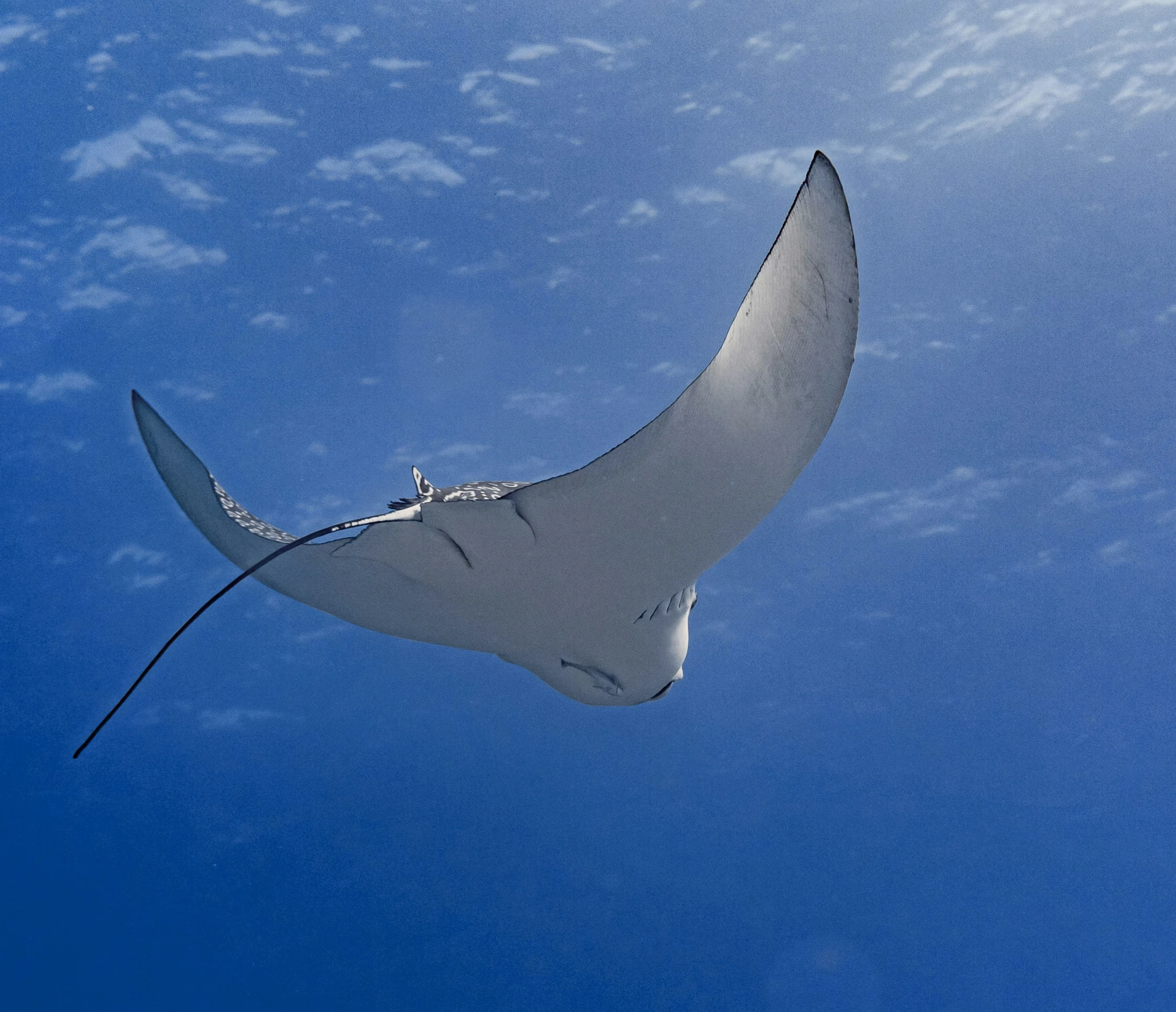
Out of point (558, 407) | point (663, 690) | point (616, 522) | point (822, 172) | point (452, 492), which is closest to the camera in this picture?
point (822, 172)

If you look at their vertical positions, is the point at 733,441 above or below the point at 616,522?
above

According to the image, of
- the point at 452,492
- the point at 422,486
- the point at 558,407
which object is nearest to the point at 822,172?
the point at 452,492

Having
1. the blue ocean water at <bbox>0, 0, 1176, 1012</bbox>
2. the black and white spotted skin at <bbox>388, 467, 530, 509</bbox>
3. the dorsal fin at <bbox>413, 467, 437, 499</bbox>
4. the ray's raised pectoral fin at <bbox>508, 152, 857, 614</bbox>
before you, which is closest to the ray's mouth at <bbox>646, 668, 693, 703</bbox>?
the ray's raised pectoral fin at <bbox>508, 152, 857, 614</bbox>

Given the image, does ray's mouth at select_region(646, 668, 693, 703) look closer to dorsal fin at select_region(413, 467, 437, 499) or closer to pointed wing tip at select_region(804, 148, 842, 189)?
dorsal fin at select_region(413, 467, 437, 499)

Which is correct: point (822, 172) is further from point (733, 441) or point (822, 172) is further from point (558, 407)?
point (558, 407)

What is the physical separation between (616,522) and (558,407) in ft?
27.2

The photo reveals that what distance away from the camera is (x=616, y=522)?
9.89 ft

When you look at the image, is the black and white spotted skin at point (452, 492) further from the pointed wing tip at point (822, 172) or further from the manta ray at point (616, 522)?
the pointed wing tip at point (822, 172)

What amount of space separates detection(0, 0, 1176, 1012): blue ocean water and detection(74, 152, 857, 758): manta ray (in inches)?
254

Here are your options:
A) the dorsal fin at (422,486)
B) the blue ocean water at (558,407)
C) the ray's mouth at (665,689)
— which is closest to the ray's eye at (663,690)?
the ray's mouth at (665,689)

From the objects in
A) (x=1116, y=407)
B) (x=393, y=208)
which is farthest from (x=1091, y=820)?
(x=393, y=208)

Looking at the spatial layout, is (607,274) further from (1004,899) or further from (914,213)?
(1004,899)

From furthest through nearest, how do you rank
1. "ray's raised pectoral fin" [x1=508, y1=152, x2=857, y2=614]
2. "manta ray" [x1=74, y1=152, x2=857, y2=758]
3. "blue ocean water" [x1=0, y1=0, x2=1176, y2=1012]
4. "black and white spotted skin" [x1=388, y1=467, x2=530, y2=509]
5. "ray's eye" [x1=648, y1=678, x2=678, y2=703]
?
"blue ocean water" [x1=0, y1=0, x2=1176, y2=1012] < "ray's eye" [x1=648, y1=678, x2=678, y2=703] < "black and white spotted skin" [x1=388, y1=467, x2=530, y2=509] < "manta ray" [x1=74, y1=152, x2=857, y2=758] < "ray's raised pectoral fin" [x1=508, y1=152, x2=857, y2=614]

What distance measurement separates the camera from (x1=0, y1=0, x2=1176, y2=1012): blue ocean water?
8.77 m
